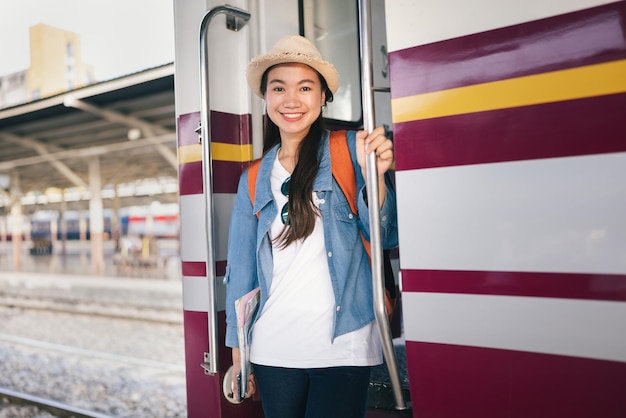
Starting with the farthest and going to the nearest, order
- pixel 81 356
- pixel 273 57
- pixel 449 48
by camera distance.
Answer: pixel 81 356 < pixel 273 57 < pixel 449 48

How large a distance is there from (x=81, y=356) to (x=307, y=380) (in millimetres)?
5745

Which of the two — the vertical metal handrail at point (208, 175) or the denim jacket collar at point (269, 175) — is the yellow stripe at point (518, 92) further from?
the vertical metal handrail at point (208, 175)

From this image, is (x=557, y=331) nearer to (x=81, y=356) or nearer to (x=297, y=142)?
(x=297, y=142)

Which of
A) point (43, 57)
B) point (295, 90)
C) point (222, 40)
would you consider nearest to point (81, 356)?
point (222, 40)

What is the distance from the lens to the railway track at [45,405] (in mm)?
4086

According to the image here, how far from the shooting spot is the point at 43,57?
2938 cm

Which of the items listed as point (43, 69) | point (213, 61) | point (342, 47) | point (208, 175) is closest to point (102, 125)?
point (342, 47)

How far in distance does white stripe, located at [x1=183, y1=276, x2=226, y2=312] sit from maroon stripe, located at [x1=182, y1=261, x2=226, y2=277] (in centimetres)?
2

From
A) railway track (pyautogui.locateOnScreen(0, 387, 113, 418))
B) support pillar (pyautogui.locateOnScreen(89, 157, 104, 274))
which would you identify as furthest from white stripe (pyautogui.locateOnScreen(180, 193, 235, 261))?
support pillar (pyautogui.locateOnScreen(89, 157, 104, 274))

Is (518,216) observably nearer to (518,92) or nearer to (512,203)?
(512,203)

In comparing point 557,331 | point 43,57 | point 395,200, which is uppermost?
point 43,57

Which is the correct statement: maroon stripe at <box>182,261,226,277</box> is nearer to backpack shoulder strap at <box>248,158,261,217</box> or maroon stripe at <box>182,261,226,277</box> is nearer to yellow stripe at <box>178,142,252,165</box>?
yellow stripe at <box>178,142,252,165</box>

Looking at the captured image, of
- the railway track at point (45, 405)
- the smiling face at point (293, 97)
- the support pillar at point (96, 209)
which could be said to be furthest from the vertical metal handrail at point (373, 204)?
the support pillar at point (96, 209)

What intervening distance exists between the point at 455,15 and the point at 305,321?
100 cm
